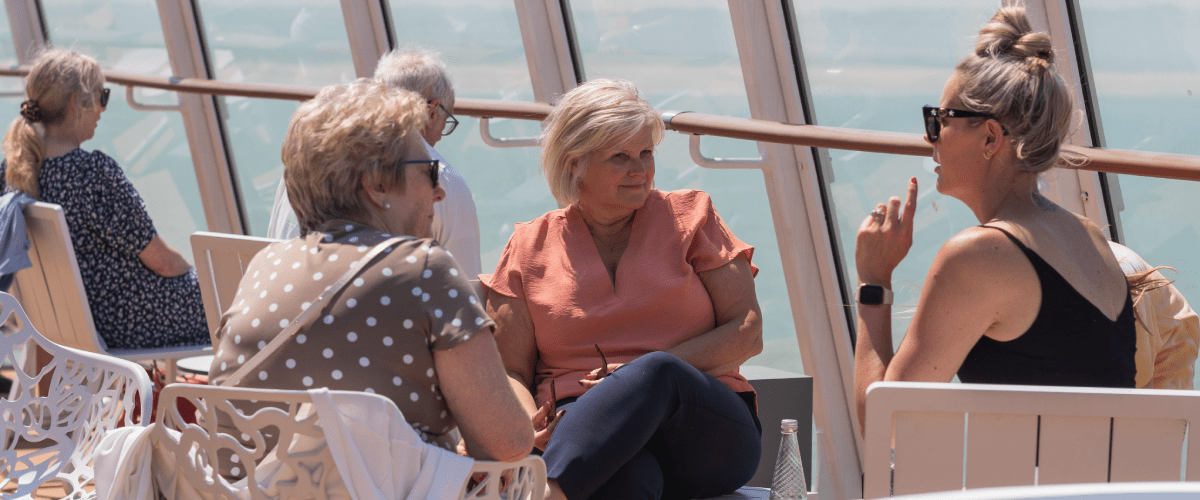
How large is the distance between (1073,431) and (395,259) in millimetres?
978

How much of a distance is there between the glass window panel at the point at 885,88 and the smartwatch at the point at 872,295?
1140mm

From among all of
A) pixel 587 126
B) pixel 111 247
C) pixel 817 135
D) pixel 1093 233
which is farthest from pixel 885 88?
pixel 111 247

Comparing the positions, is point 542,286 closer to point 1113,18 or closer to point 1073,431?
point 1073,431

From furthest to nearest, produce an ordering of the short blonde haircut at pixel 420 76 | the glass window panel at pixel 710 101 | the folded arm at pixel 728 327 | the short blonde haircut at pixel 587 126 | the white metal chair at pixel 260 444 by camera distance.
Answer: the glass window panel at pixel 710 101
the short blonde haircut at pixel 420 76
the short blonde haircut at pixel 587 126
the folded arm at pixel 728 327
the white metal chair at pixel 260 444

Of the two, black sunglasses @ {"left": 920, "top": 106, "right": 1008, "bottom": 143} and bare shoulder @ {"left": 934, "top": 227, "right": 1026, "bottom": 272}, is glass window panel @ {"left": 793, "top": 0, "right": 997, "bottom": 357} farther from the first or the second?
bare shoulder @ {"left": 934, "top": 227, "right": 1026, "bottom": 272}

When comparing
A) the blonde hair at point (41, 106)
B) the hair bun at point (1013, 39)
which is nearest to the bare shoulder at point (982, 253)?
the hair bun at point (1013, 39)

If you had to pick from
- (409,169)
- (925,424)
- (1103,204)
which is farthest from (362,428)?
(1103,204)

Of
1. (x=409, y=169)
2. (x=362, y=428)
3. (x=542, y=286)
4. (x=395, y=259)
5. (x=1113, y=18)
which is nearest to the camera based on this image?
(x=362, y=428)

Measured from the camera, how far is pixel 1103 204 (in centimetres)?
261

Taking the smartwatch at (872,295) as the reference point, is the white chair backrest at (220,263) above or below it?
above

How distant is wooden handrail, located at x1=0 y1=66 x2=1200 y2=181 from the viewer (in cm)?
188

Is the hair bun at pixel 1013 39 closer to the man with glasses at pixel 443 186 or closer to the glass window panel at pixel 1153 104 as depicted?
the glass window panel at pixel 1153 104

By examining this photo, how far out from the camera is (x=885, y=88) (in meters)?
3.13

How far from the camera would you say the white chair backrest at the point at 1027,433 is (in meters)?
1.41
